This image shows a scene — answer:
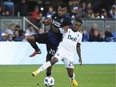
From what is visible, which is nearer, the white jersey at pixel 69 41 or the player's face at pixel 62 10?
the white jersey at pixel 69 41

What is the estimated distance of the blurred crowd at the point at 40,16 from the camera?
29.0 metres

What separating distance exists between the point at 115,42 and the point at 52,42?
1253cm

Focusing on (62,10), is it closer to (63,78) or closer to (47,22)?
(47,22)

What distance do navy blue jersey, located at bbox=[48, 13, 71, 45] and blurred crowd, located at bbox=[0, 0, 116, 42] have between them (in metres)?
11.7

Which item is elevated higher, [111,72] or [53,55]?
[53,55]

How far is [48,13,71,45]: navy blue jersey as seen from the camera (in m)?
16.0

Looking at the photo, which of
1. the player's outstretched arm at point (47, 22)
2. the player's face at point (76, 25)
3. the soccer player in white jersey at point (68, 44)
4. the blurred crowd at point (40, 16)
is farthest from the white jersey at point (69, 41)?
the blurred crowd at point (40, 16)

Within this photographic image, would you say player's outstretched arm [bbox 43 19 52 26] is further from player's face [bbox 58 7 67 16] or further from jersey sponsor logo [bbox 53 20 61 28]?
player's face [bbox 58 7 67 16]

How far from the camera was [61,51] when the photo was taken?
614 inches

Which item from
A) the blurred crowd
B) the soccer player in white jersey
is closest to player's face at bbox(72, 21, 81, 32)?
the soccer player in white jersey

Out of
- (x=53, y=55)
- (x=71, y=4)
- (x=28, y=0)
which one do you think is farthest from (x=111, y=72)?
(x=28, y=0)

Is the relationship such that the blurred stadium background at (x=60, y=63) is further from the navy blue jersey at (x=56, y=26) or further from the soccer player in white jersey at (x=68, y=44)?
the soccer player in white jersey at (x=68, y=44)

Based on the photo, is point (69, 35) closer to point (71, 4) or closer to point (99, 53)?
point (99, 53)

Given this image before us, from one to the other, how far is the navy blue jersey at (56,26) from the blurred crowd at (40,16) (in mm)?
11737
